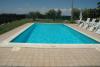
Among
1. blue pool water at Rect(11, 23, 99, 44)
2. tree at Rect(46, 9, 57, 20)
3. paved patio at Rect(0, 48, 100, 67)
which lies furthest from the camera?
tree at Rect(46, 9, 57, 20)

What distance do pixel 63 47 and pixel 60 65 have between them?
5.37 feet

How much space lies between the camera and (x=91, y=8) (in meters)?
22.9

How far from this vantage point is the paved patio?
3963 millimetres

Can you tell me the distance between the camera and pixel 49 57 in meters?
4.42

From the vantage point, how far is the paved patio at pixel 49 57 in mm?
3963

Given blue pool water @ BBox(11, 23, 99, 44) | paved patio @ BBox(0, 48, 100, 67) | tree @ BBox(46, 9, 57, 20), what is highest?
tree @ BBox(46, 9, 57, 20)

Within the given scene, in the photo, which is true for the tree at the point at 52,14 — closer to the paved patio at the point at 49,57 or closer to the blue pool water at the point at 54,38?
the blue pool water at the point at 54,38

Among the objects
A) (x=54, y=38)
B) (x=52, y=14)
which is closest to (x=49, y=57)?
(x=54, y=38)

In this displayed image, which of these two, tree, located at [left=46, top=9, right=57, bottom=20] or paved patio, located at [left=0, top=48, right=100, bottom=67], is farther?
tree, located at [left=46, top=9, right=57, bottom=20]

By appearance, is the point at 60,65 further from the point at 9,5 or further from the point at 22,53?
the point at 9,5

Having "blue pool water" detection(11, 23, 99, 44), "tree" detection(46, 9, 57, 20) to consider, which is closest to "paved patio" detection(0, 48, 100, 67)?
"blue pool water" detection(11, 23, 99, 44)

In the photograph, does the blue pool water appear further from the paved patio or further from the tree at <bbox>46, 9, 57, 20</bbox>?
the tree at <bbox>46, 9, 57, 20</bbox>

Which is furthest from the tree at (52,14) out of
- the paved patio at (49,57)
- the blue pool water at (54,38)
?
the paved patio at (49,57)

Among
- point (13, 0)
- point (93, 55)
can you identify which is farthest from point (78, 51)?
point (13, 0)
